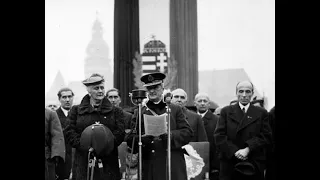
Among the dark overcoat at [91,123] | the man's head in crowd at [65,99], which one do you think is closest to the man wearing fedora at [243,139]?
the dark overcoat at [91,123]

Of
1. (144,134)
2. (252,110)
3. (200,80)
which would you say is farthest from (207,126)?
(200,80)

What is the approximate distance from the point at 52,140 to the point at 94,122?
63 centimetres

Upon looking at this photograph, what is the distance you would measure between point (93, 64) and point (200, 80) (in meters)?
2.43

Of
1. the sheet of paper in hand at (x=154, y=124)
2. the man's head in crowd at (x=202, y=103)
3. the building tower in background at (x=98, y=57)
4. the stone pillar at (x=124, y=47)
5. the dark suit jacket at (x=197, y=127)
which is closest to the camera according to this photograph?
the sheet of paper in hand at (x=154, y=124)

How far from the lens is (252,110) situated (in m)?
7.15

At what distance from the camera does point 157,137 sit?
6547mm

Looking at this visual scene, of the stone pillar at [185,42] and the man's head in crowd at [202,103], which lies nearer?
the man's head in crowd at [202,103]

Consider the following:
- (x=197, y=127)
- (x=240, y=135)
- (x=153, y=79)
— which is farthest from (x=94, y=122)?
(x=197, y=127)


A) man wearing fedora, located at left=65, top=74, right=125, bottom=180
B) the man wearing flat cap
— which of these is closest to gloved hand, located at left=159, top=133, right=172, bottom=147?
the man wearing flat cap

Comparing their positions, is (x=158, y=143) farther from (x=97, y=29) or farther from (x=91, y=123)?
(x=97, y=29)

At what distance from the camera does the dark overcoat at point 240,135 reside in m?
6.96

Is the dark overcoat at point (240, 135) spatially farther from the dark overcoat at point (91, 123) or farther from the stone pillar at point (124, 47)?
the stone pillar at point (124, 47)
